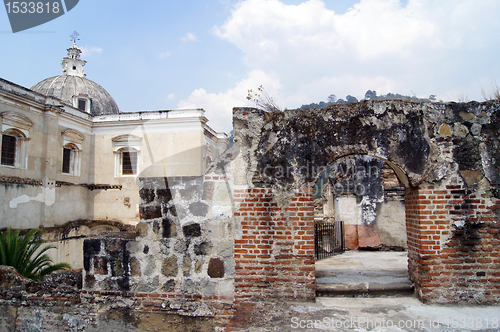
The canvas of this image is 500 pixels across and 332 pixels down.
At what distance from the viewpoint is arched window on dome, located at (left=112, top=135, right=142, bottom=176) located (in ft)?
68.9

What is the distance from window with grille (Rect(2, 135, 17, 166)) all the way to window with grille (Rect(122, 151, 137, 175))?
6.21 metres

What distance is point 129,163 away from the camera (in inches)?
837

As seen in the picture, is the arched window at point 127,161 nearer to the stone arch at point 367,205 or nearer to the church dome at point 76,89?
the church dome at point 76,89

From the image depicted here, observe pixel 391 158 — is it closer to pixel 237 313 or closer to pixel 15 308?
pixel 237 313

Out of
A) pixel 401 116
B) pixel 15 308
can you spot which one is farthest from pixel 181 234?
pixel 401 116

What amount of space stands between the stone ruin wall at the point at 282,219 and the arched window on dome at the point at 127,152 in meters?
17.7

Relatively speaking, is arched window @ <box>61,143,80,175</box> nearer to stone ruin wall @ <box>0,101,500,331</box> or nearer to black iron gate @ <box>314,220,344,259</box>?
black iron gate @ <box>314,220,344,259</box>

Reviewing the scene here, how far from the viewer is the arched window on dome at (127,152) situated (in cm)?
2100

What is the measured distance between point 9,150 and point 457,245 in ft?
61.8

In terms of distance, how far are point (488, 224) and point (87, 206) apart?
21.5 meters

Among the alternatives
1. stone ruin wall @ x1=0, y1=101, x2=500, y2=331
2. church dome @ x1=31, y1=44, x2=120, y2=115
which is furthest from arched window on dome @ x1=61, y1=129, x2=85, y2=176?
stone ruin wall @ x1=0, y1=101, x2=500, y2=331

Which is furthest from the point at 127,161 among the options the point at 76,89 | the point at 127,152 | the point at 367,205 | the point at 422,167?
the point at 422,167

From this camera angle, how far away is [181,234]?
13.8 feet

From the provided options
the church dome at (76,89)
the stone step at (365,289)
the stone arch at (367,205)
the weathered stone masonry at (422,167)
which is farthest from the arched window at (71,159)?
the stone step at (365,289)
